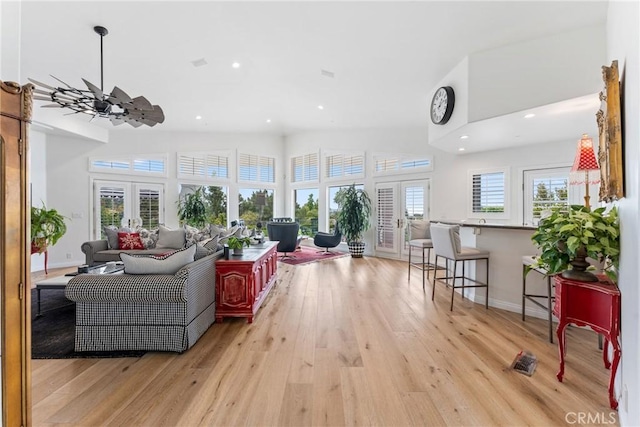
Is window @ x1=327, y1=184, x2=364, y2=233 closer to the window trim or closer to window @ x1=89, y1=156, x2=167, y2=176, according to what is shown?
the window trim

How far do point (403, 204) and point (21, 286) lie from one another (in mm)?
6824

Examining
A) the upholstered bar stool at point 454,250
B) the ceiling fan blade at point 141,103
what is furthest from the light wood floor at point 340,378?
the ceiling fan blade at point 141,103

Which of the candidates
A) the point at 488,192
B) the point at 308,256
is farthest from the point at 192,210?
the point at 488,192

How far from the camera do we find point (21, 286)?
1.43m

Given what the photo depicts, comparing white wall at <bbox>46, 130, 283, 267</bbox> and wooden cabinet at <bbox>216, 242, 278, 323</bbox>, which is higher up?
white wall at <bbox>46, 130, 283, 267</bbox>

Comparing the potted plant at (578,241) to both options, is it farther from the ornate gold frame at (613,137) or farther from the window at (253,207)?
the window at (253,207)

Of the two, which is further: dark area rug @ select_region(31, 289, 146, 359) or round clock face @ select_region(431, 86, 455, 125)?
round clock face @ select_region(431, 86, 455, 125)

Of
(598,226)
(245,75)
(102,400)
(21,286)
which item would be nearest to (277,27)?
(245,75)

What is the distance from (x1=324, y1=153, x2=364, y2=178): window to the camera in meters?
8.02

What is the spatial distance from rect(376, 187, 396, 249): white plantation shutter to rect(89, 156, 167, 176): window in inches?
229

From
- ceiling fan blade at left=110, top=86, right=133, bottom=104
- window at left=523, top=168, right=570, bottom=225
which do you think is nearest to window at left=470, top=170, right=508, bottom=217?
window at left=523, top=168, right=570, bottom=225

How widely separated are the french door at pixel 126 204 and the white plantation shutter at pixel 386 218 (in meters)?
5.79

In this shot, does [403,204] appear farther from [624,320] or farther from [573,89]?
[624,320]

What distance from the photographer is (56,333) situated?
2.95 m
